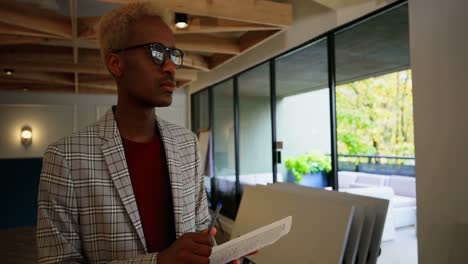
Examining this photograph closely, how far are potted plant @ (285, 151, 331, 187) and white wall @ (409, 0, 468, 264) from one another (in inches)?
48.8

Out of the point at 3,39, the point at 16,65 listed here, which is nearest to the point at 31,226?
the point at 16,65

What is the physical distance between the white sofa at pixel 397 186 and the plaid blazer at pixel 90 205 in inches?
103

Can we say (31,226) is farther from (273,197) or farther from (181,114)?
(273,197)

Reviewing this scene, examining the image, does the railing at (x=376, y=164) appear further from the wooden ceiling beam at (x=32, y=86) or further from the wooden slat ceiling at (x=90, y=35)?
the wooden ceiling beam at (x=32, y=86)

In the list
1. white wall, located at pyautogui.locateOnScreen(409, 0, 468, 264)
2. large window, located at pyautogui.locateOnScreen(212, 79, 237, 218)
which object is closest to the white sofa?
white wall, located at pyautogui.locateOnScreen(409, 0, 468, 264)

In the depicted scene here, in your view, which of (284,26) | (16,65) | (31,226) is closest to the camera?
(284,26)

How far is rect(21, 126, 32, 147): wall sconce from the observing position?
639 cm

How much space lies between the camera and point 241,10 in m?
3.04

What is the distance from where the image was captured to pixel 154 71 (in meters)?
1.05

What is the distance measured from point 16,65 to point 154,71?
14.6 feet

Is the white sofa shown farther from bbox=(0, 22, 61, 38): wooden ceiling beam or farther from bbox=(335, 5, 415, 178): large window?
bbox=(0, 22, 61, 38): wooden ceiling beam

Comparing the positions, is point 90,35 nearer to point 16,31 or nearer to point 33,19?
point 33,19

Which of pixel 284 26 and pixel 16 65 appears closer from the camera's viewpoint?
pixel 284 26

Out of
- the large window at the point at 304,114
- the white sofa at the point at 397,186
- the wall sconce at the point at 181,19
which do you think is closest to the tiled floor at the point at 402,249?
the white sofa at the point at 397,186
